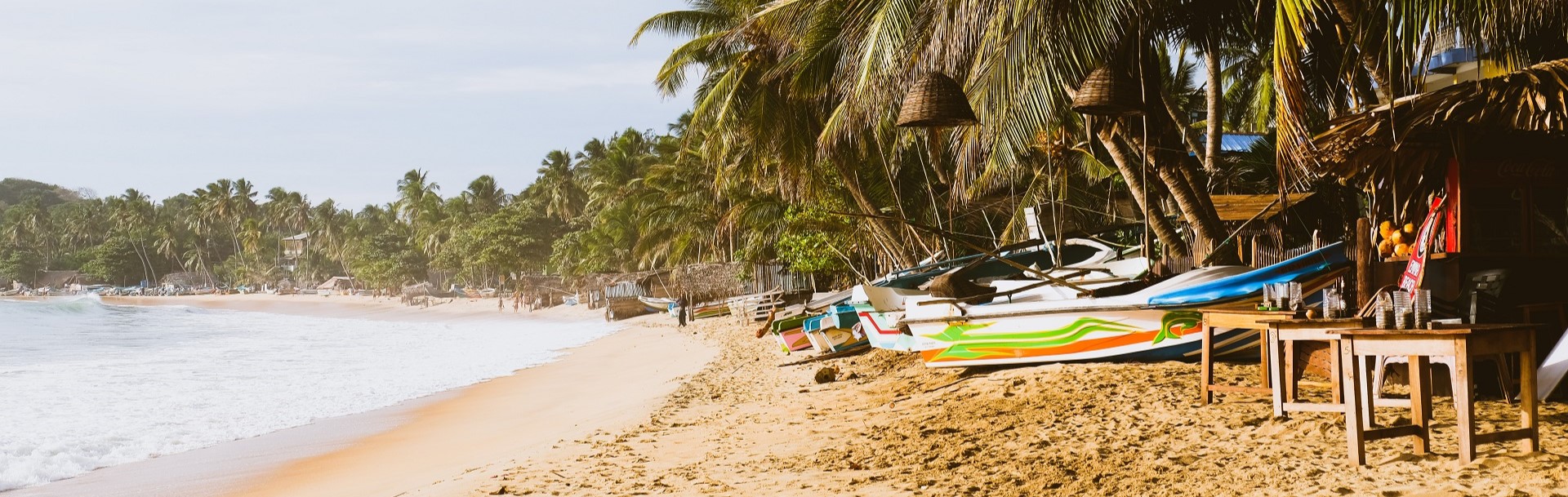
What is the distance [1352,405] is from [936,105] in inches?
142

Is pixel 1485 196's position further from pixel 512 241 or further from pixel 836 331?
pixel 512 241

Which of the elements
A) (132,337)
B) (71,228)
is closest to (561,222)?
(132,337)

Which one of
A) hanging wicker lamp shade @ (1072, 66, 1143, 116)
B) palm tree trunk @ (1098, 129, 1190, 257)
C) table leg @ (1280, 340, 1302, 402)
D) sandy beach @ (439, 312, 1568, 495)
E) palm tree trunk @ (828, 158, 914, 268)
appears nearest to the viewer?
sandy beach @ (439, 312, 1568, 495)

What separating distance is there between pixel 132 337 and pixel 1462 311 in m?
31.1

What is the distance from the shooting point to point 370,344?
2356 centimetres

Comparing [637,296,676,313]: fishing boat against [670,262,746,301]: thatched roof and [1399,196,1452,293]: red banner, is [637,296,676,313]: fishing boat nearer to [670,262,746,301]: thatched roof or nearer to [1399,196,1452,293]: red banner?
[670,262,746,301]: thatched roof

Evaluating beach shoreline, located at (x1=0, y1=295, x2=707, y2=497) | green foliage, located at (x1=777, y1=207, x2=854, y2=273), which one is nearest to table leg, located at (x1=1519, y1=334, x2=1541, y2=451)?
beach shoreline, located at (x1=0, y1=295, x2=707, y2=497)

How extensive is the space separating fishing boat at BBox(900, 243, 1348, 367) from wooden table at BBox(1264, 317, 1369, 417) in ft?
5.94

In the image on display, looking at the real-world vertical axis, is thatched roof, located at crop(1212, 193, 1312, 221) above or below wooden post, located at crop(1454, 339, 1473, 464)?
above

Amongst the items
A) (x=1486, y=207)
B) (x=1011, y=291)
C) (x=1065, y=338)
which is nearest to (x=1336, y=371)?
(x=1486, y=207)

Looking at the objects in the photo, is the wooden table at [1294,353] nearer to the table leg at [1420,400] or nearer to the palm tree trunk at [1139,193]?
the table leg at [1420,400]

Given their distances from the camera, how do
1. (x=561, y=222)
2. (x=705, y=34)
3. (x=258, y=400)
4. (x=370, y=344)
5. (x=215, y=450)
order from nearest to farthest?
(x=215, y=450)
(x=258, y=400)
(x=705, y=34)
(x=370, y=344)
(x=561, y=222)

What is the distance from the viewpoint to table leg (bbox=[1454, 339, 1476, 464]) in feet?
12.2

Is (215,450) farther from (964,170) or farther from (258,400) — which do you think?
(964,170)
